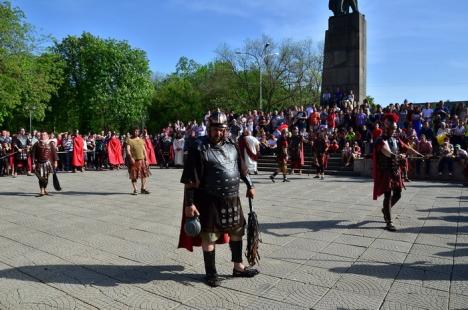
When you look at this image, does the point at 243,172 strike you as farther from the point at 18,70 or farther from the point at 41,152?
the point at 18,70

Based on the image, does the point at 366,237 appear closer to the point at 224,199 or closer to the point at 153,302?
the point at 224,199

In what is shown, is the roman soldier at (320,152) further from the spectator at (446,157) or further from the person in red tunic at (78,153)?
the person in red tunic at (78,153)

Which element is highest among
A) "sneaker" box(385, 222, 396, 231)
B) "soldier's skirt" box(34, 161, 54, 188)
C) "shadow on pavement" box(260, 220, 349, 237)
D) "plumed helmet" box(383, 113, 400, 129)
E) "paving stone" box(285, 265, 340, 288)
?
"plumed helmet" box(383, 113, 400, 129)

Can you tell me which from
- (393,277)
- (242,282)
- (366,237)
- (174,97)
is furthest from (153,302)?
(174,97)

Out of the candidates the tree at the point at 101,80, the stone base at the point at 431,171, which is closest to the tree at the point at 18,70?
the tree at the point at 101,80

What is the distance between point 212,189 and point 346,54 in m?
19.5

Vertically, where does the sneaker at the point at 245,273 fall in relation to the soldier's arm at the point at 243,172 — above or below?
below

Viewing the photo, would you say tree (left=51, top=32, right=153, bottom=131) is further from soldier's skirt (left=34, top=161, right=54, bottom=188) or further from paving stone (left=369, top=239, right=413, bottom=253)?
paving stone (left=369, top=239, right=413, bottom=253)

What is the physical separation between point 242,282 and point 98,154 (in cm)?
1804

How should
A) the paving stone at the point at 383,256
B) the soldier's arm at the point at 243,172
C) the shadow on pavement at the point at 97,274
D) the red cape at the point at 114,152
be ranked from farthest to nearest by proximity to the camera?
1. the red cape at the point at 114,152
2. the paving stone at the point at 383,256
3. the soldier's arm at the point at 243,172
4. the shadow on pavement at the point at 97,274

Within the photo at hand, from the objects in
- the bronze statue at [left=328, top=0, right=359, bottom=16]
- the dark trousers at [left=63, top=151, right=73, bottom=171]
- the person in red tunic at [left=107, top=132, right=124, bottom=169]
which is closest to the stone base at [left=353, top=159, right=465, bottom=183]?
the bronze statue at [left=328, top=0, right=359, bottom=16]

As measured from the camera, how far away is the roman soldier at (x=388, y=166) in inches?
268

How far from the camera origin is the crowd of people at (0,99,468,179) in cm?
1528

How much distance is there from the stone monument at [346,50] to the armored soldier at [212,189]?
62.6 feet
